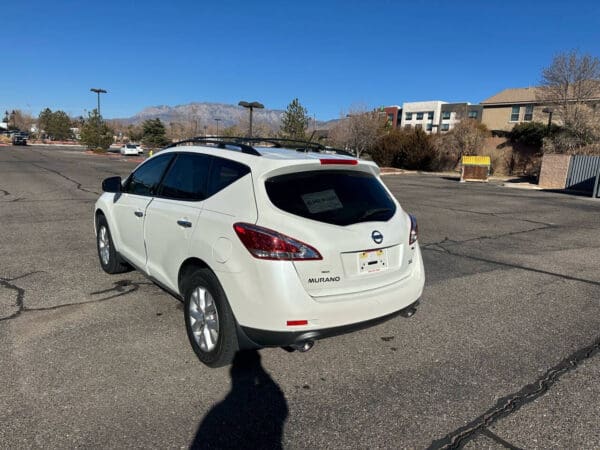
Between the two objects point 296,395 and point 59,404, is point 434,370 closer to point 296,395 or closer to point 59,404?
point 296,395

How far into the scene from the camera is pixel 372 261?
3125 mm

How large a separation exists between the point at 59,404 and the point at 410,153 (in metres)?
39.1

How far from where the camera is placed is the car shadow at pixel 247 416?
2.49 metres

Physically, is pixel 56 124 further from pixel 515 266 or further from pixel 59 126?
pixel 515 266

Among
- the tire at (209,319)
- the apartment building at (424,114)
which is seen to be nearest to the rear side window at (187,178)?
the tire at (209,319)

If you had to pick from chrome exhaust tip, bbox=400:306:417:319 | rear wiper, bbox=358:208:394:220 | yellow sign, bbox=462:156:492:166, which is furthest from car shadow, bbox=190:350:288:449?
yellow sign, bbox=462:156:492:166

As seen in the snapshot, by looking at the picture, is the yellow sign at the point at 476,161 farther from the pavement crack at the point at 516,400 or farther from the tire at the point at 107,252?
the tire at the point at 107,252

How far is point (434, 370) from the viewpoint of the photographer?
3.34 meters

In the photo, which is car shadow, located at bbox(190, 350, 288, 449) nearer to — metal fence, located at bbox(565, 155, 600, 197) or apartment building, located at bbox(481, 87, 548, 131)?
metal fence, located at bbox(565, 155, 600, 197)

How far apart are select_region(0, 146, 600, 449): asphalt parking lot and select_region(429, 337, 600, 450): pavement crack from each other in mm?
12

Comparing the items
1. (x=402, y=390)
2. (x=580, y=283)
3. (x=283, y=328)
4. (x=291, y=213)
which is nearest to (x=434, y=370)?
(x=402, y=390)

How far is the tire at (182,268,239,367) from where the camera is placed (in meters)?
3.03

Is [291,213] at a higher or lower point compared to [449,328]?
higher

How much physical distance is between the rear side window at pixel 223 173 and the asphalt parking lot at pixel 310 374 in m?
1.38
